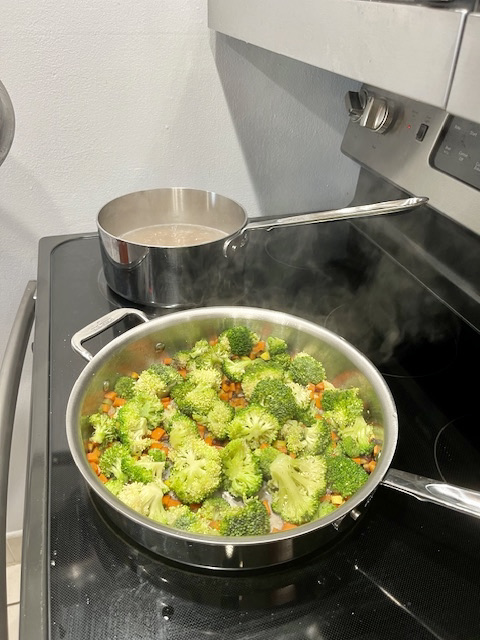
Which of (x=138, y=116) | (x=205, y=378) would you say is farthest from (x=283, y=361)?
(x=138, y=116)

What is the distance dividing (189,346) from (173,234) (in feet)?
0.99

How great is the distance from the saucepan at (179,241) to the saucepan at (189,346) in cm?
10

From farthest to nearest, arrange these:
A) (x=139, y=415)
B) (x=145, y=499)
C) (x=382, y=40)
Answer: (x=139, y=415) < (x=145, y=499) < (x=382, y=40)

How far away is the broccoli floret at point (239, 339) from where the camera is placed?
80 cm

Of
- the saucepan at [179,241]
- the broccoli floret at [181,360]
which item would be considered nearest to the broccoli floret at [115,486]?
the broccoli floret at [181,360]

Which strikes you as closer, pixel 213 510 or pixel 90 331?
pixel 213 510

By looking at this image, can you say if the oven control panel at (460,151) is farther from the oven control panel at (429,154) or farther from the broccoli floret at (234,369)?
the broccoli floret at (234,369)

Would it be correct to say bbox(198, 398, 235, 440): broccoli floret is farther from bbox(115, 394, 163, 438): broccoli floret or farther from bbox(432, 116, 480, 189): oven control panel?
bbox(432, 116, 480, 189): oven control panel

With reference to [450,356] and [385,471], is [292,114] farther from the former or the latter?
[385,471]

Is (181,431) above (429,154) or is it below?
below

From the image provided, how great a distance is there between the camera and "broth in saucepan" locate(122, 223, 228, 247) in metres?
1.01

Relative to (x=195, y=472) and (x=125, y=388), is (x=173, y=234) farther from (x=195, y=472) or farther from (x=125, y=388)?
(x=195, y=472)

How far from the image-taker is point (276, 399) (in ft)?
2.29

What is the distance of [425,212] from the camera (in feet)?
3.11
